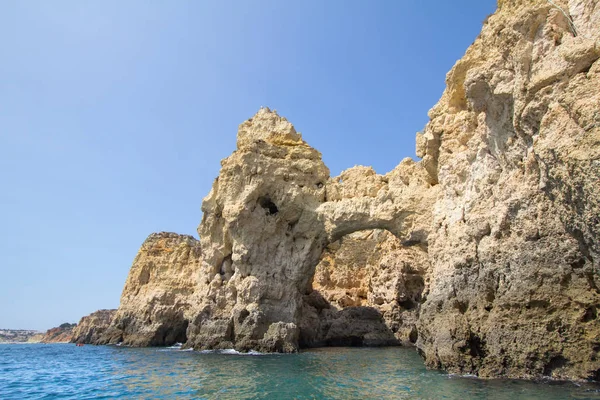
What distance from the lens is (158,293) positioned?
121 ft

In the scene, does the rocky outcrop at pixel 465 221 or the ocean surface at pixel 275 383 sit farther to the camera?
the ocean surface at pixel 275 383

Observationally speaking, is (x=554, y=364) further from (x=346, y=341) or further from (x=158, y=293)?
(x=158, y=293)

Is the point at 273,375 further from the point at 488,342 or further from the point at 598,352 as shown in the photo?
the point at 598,352

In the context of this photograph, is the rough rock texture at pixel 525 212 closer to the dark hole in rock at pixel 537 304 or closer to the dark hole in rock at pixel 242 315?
the dark hole in rock at pixel 537 304

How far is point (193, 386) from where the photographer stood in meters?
12.0

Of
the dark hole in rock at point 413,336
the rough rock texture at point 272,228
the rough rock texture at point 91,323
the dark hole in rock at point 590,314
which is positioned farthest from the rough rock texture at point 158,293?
the dark hole in rock at point 590,314

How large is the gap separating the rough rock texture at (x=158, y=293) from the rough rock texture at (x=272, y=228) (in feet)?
38.7

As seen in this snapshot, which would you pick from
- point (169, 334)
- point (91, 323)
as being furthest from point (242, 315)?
point (91, 323)

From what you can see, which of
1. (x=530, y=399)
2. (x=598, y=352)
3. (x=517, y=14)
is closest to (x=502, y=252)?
(x=598, y=352)

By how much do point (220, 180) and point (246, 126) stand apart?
416 cm

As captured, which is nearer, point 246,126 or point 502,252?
point 502,252

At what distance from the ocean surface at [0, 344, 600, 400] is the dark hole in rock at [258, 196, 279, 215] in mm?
8823

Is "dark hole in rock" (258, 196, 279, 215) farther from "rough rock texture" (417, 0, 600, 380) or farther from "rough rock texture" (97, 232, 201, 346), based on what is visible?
"rough rock texture" (97, 232, 201, 346)

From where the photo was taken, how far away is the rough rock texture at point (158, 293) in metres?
35.7
